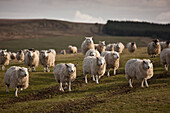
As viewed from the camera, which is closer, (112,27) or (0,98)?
(0,98)

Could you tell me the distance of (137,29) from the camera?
157750mm

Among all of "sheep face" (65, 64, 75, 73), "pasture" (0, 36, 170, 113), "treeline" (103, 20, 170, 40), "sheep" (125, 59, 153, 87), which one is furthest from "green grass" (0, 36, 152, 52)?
"sheep" (125, 59, 153, 87)

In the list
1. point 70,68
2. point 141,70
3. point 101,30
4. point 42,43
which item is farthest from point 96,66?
point 101,30

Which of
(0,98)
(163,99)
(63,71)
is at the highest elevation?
(63,71)

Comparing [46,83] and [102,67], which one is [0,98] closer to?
[46,83]

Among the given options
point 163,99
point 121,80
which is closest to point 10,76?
point 121,80

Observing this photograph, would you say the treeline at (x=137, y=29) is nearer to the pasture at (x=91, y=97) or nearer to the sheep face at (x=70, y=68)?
the pasture at (x=91, y=97)

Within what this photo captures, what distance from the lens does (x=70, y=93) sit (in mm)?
14133

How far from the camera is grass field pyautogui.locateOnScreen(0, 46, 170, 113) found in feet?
32.8

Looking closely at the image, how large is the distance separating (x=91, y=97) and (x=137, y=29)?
153 meters

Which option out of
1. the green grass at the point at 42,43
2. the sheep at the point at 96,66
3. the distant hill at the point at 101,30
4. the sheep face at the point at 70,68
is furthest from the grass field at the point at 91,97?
the distant hill at the point at 101,30

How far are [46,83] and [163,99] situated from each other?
10347mm

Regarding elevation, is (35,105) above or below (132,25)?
below

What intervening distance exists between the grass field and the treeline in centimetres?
12470
